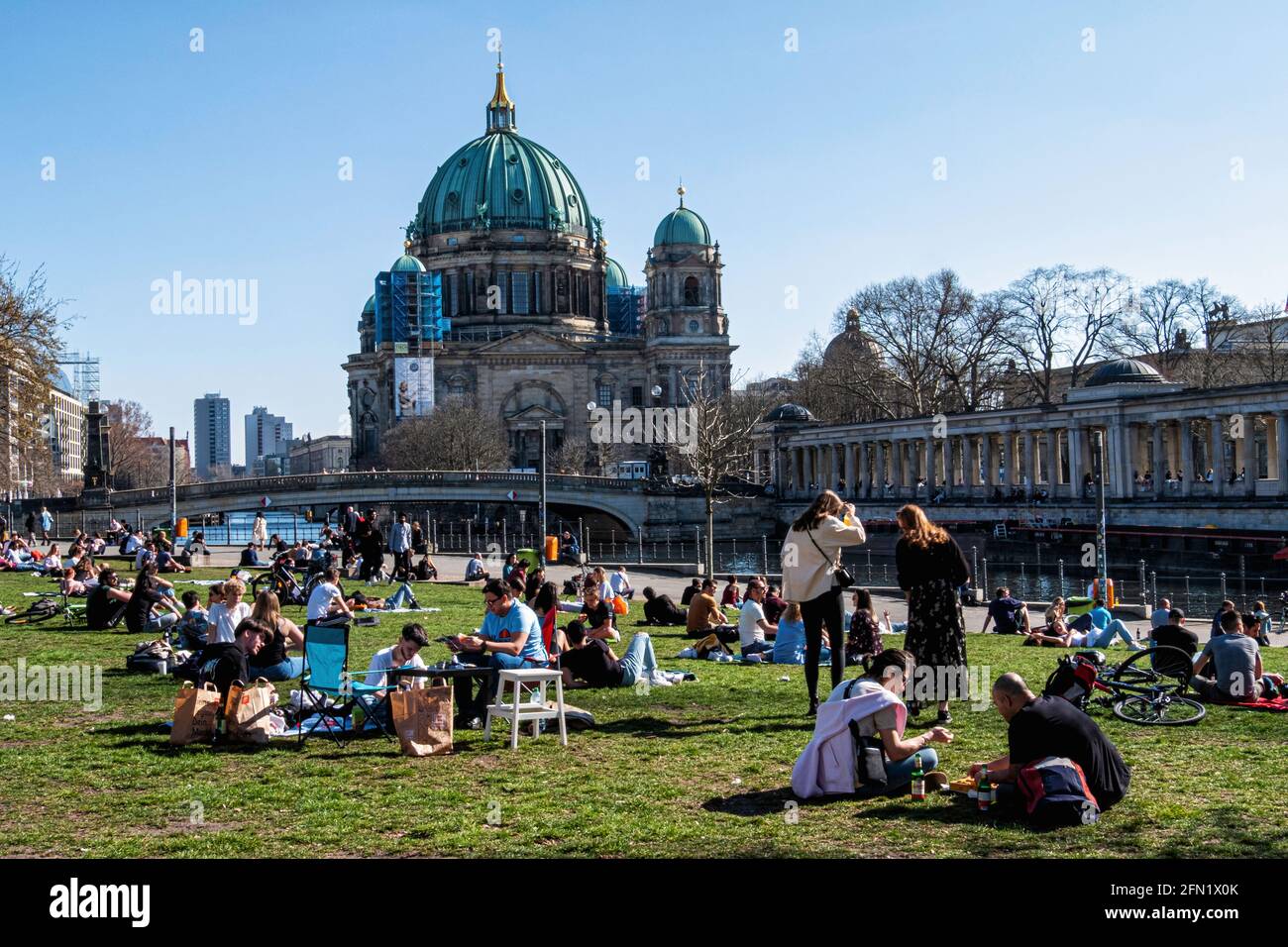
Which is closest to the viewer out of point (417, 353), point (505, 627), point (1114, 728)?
point (1114, 728)

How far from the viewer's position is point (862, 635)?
17188 mm

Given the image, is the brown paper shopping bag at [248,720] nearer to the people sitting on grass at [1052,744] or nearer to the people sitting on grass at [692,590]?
the people sitting on grass at [1052,744]

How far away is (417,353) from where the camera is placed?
12912cm

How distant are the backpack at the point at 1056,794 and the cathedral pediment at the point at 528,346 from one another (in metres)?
122

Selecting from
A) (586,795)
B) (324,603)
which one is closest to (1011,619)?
(324,603)

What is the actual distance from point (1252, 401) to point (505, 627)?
5110cm

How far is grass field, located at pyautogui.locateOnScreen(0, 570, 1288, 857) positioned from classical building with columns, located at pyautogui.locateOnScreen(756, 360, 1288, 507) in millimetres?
31428

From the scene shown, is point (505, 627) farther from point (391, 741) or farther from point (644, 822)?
point (644, 822)

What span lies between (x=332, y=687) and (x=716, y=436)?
64.2 metres

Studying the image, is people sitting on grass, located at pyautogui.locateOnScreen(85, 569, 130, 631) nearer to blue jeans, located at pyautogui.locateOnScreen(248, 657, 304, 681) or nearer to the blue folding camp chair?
blue jeans, located at pyautogui.locateOnScreen(248, 657, 304, 681)

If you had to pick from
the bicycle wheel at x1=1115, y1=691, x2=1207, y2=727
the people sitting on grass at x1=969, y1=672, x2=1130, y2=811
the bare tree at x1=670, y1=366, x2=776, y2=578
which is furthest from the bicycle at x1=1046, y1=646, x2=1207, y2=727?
the bare tree at x1=670, y1=366, x2=776, y2=578

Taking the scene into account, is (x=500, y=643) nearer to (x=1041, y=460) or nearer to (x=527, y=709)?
(x=527, y=709)
